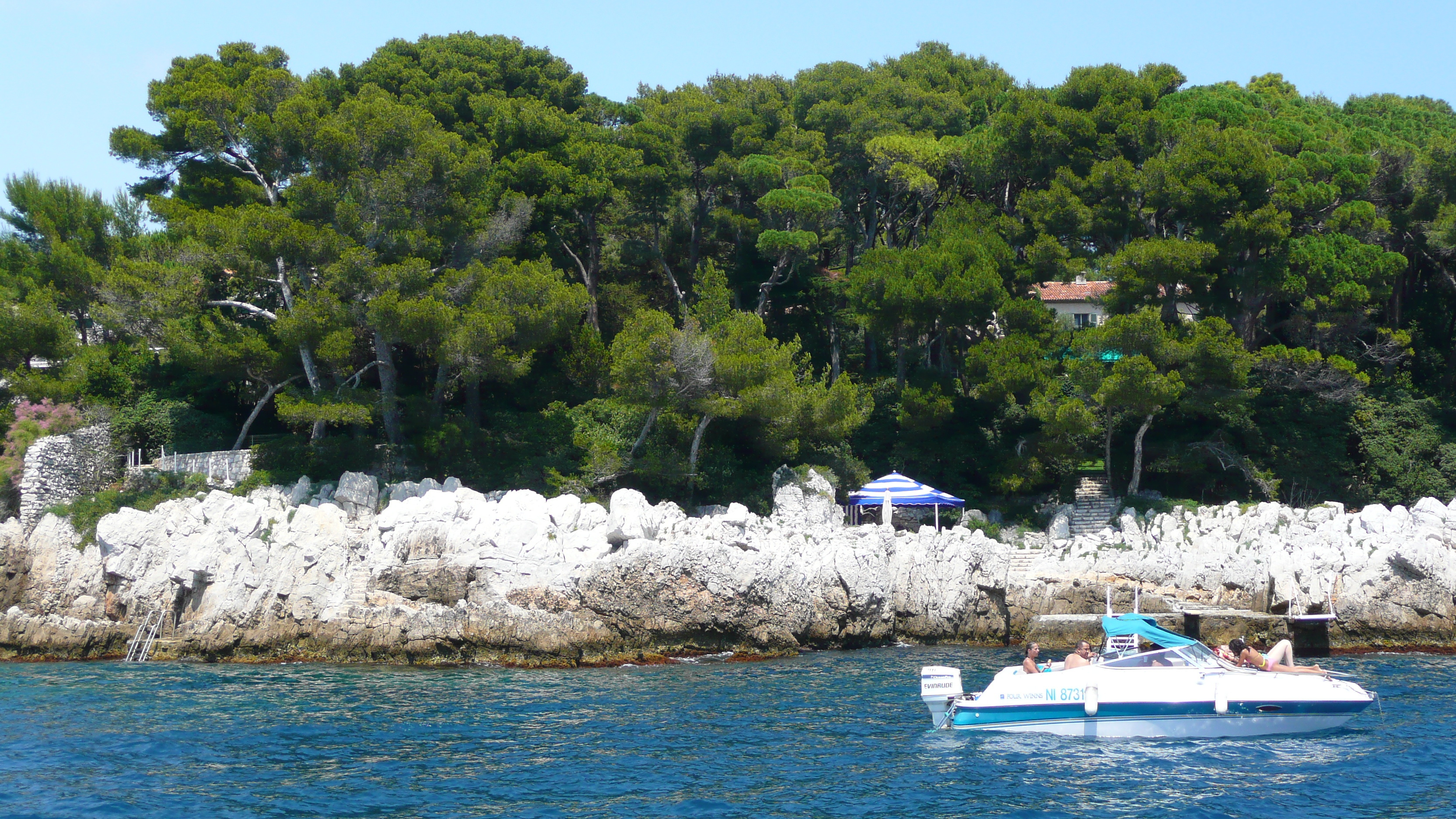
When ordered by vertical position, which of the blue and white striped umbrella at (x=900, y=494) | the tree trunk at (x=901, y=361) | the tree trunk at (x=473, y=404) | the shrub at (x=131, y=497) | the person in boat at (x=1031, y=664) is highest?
the tree trunk at (x=901, y=361)

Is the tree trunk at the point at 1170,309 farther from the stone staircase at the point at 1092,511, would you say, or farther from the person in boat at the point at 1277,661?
the person in boat at the point at 1277,661

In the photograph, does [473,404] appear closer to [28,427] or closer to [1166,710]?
[28,427]

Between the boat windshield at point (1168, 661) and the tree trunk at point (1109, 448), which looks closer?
the boat windshield at point (1168, 661)

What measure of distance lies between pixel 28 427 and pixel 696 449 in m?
15.7

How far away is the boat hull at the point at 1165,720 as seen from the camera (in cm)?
1552

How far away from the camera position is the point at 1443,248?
96.0ft

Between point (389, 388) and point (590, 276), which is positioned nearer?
point (389, 388)

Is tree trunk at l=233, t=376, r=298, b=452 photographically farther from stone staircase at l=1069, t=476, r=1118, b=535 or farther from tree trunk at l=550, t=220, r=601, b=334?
stone staircase at l=1069, t=476, r=1118, b=535

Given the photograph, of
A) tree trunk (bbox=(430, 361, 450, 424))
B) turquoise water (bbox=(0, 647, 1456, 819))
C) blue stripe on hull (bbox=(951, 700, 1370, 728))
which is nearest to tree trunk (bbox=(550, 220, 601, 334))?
tree trunk (bbox=(430, 361, 450, 424))

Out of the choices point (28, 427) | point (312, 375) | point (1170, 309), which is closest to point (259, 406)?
point (312, 375)

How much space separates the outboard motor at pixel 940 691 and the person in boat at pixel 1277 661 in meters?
4.27

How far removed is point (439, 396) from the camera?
28.2m

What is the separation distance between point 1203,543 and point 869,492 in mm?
7653

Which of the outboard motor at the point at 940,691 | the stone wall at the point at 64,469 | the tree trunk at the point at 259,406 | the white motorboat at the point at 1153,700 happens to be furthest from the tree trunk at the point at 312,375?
the white motorboat at the point at 1153,700
